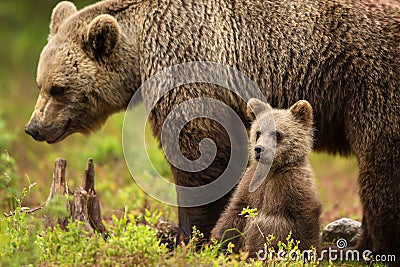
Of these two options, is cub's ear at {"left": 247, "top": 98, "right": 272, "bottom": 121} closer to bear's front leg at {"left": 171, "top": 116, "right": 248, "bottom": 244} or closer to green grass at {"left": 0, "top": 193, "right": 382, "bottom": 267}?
bear's front leg at {"left": 171, "top": 116, "right": 248, "bottom": 244}

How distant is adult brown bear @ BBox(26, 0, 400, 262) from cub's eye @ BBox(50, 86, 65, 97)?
1 centimetres

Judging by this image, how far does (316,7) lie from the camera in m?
7.78

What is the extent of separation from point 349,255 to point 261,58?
2471mm

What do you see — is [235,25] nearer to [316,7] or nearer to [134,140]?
[316,7]

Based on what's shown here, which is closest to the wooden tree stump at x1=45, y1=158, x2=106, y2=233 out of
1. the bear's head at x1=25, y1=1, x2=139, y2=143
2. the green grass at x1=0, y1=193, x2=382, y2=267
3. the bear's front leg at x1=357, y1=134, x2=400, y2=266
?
the bear's head at x1=25, y1=1, x2=139, y2=143

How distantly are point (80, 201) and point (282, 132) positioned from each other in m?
2.22

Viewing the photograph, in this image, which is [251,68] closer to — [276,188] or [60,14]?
[276,188]

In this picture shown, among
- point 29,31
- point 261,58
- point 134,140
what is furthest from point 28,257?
point 29,31

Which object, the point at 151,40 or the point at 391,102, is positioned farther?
the point at 151,40

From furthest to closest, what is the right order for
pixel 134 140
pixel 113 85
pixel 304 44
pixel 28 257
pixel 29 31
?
pixel 29 31
pixel 134 140
pixel 113 85
pixel 304 44
pixel 28 257

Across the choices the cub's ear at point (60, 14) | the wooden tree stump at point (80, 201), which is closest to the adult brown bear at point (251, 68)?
the cub's ear at point (60, 14)

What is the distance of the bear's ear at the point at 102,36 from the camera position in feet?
25.8

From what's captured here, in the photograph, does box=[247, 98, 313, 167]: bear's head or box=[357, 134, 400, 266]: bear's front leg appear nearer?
box=[247, 98, 313, 167]: bear's head

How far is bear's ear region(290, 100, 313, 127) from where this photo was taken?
7043mm
